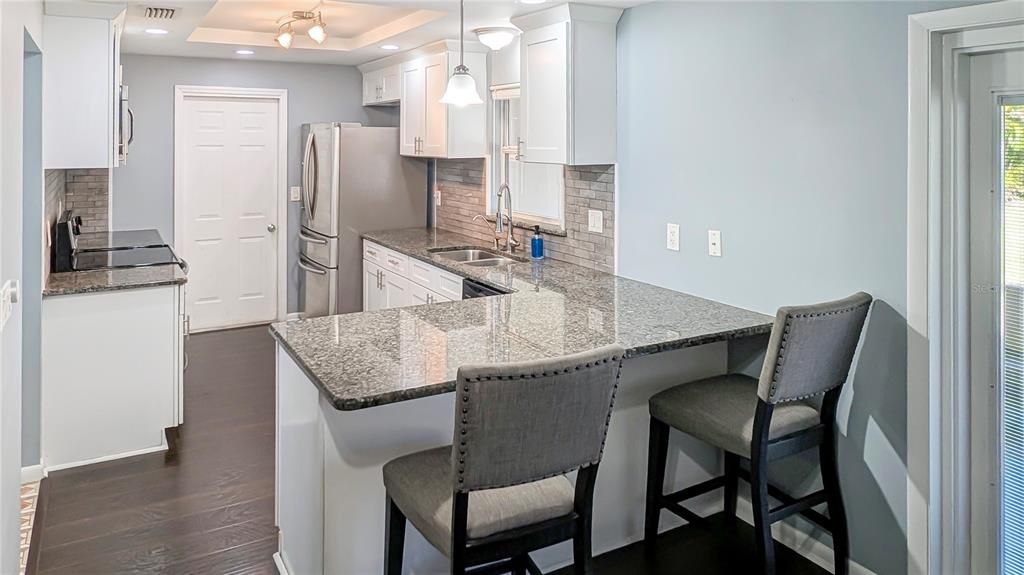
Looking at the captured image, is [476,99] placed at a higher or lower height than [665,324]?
higher

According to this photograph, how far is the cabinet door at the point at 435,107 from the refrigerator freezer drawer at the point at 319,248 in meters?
1.04

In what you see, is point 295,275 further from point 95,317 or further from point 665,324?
point 665,324

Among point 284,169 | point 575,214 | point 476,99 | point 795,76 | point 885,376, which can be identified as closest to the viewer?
point 885,376

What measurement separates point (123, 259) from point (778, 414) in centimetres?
351

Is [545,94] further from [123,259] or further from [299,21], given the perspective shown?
[123,259]

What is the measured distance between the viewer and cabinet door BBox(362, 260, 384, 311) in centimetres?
522

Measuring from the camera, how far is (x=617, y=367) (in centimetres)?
183

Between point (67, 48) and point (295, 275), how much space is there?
304 cm

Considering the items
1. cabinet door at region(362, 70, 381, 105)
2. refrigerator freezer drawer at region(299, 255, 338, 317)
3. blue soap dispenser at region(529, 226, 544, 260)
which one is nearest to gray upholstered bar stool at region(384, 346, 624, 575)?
blue soap dispenser at region(529, 226, 544, 260)

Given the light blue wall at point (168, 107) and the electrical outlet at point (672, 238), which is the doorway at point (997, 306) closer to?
the electrical outlet at point (672, 238)

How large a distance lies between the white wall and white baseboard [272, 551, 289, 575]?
78cm

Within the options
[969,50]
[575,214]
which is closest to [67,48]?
[575,214]

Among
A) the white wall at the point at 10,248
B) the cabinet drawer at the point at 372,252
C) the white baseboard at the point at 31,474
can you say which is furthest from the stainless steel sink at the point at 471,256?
the white wall at the point at 10,248

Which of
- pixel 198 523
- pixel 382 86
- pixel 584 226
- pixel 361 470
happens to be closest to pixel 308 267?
pixel 382 86
